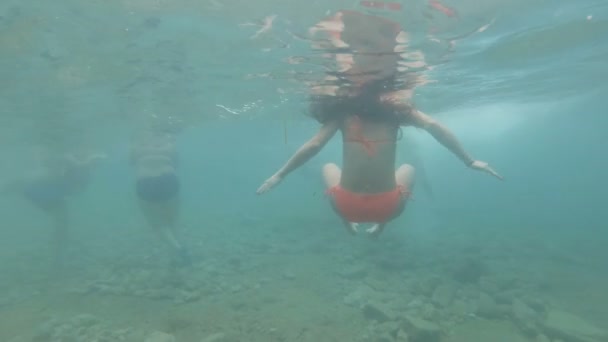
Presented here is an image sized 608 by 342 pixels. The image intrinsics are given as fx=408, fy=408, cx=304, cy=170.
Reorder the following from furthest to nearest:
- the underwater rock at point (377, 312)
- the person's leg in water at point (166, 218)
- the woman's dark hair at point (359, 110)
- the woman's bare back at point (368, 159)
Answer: the person's leg in water at point (166, 218)
the underwater rock at point (377, 312)
the woman's dark hair at point (359, 110)
the woman's bare back at point (368, 159)

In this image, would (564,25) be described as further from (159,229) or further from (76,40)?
(159,229)

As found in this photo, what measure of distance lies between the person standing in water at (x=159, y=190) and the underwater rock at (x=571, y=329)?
1149 centimetres

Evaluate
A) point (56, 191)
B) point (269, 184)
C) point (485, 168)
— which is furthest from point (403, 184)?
point (56, 191)

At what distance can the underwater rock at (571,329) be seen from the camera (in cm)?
886

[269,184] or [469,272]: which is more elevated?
[269,184]

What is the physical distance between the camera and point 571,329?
9.09m

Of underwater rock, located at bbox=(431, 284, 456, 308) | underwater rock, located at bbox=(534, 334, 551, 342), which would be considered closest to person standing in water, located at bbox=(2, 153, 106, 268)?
underwater rock, located at bbox=(431, 284, 456, 308)

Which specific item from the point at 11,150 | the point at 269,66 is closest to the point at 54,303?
the point at 269,66

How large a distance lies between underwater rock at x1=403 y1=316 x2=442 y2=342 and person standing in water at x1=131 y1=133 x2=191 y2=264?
353 inches

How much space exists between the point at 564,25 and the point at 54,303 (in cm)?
1743

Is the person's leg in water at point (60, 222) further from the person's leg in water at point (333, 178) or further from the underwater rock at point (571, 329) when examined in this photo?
the underwater rock at point (571, 329)

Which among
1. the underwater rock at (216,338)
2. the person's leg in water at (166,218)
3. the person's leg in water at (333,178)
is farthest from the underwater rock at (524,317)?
the person's leg in water at (166,218)

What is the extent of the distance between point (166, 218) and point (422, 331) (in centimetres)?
1046

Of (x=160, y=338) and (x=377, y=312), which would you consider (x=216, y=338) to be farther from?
(x=377, y=312)
